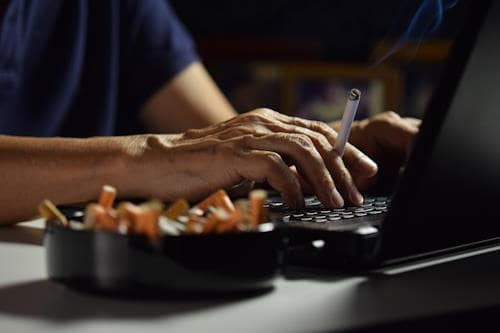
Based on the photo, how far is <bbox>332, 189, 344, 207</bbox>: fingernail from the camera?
790 millimetres

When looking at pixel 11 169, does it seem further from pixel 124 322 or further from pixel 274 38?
pixel 274 38

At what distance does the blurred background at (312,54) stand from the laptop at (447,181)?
72.2 inches

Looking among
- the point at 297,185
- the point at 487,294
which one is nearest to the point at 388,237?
the point at 487,294

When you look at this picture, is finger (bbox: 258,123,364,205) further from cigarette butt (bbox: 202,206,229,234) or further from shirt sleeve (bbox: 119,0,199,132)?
shirt sleeve (bbox: 119,0,199,132)

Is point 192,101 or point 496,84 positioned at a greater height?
point 496,84

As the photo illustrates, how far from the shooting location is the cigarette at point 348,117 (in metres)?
0.80

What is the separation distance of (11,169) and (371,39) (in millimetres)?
2109

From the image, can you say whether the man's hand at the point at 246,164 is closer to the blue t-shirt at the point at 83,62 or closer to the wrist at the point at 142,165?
the wrist at the point at 142,165

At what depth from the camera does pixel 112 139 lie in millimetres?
877

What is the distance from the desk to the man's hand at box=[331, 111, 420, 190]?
0.43 meters

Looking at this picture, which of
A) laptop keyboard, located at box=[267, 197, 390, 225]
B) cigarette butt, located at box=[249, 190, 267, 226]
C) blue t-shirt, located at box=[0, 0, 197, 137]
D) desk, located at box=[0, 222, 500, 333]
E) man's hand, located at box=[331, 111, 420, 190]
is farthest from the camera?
blue t-shirt, located at box=[0, 0, 197, 137]

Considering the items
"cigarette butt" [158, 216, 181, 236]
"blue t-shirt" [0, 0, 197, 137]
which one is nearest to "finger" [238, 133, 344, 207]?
"cigarette butt" [158, 216, 181, 236]

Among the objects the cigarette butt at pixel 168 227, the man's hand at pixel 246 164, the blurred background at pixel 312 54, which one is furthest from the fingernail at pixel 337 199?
the blurred background at pixel 312 54

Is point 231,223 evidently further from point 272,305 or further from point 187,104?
point 187,104
